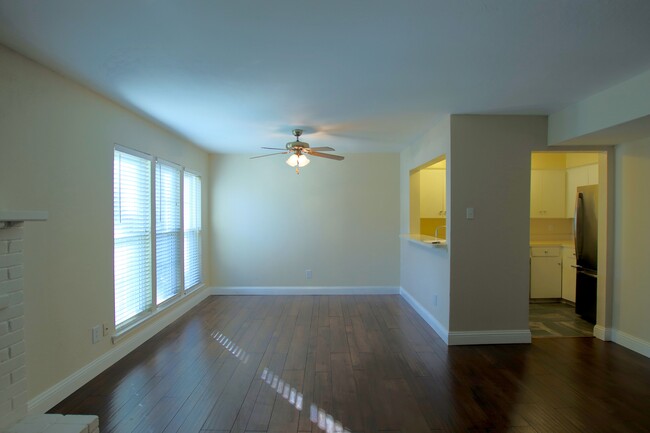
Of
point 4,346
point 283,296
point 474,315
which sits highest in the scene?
point 4,346

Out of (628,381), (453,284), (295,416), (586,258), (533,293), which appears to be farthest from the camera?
(533,293)

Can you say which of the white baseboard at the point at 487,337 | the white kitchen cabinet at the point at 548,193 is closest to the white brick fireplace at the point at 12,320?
the white baseboard at the point at 487,337

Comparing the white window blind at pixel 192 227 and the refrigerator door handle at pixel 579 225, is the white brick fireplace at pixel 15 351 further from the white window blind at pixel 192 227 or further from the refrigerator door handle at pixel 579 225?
the refrigerator door handle at pixel 579 225

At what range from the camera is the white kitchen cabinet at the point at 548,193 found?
16.2 ft

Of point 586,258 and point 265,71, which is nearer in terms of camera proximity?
point 265,71

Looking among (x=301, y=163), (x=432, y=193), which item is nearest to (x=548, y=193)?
(x=432, y=193)

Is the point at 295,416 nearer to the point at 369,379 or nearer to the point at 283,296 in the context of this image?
the point at 369,379

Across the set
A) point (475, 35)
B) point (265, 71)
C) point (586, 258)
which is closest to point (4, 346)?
point (265, 71)

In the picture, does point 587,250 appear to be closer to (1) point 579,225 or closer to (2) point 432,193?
(1) point 579,225

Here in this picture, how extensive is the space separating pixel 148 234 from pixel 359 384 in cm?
277

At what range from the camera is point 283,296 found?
5.16m

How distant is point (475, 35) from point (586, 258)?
353cm

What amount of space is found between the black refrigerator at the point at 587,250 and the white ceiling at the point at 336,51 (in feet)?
5.52

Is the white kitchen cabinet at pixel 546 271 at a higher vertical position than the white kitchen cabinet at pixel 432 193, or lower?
lower
